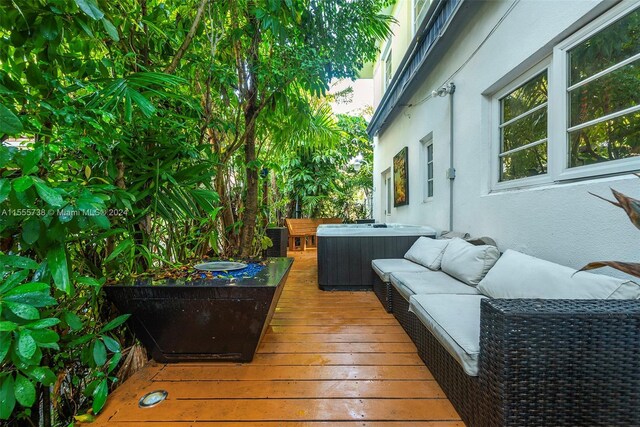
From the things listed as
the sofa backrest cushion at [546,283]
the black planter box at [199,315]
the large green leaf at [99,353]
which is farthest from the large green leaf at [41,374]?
the sofa backrest cushion at [546,283]

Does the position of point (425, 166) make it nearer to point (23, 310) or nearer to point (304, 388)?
point (304, 388)

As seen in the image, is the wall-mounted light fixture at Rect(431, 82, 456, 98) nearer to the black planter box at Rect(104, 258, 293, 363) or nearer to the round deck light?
the black planter box at Rect(104, 258, 293, 363)

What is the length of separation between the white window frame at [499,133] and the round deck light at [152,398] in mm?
2526

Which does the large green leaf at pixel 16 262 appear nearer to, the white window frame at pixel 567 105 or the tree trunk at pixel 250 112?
the tree trunk at pixel 250 112

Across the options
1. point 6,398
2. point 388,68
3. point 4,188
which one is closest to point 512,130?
point 4,188

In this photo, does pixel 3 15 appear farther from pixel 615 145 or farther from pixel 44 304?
pixel 615 145

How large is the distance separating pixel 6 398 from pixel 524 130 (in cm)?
295

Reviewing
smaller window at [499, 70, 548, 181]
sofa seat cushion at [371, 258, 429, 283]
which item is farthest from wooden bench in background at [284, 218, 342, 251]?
smaller window at [499, 70, 548, 181]

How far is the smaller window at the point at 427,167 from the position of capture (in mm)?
3701

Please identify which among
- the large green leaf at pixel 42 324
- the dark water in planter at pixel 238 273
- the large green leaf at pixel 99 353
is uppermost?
the large green leaf at pixel 42 324

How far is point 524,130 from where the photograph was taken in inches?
78.8

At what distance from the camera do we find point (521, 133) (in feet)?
6.67

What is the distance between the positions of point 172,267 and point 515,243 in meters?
2.40

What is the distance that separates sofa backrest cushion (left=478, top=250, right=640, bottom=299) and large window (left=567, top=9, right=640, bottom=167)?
2.05 ft
